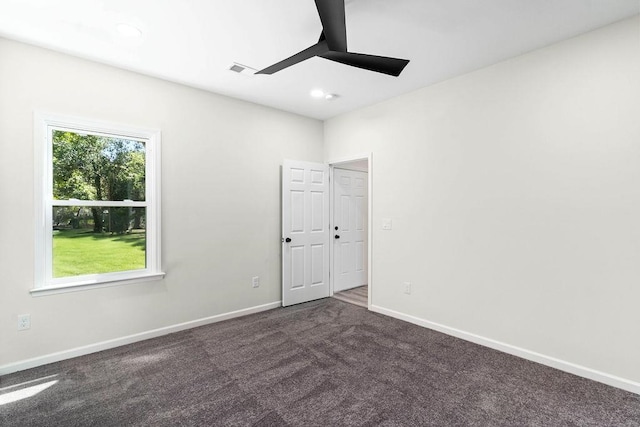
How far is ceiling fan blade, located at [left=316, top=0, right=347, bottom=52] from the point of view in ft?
5.30

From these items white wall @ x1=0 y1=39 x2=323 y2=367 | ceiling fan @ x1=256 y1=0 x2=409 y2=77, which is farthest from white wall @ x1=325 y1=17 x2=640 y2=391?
white wall @ x1=0 y1=39 x2=323 y2=367

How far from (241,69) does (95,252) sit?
2.30 meters

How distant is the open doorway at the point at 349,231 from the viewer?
Result: 15.6ft

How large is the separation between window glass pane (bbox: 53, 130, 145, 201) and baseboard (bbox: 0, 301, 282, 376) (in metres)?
1.38

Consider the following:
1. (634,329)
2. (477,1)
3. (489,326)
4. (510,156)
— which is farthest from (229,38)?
(634,329)

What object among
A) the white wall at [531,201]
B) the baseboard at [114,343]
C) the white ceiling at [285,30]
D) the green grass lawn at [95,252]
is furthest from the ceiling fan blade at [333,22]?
the baseboard at [114,343]

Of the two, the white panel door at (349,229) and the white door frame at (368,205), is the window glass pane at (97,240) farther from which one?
the white panel door at (349,229)

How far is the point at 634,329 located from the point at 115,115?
474 centimetres

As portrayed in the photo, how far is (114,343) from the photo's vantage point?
9.60 feet

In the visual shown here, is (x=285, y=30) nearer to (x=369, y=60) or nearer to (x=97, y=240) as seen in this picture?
(x=369, y=60)

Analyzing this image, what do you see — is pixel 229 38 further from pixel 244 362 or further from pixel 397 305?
pixel 397 305

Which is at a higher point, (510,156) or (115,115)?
(115,115)

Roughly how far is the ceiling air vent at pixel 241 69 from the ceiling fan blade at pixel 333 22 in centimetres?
140

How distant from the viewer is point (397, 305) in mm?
3766
